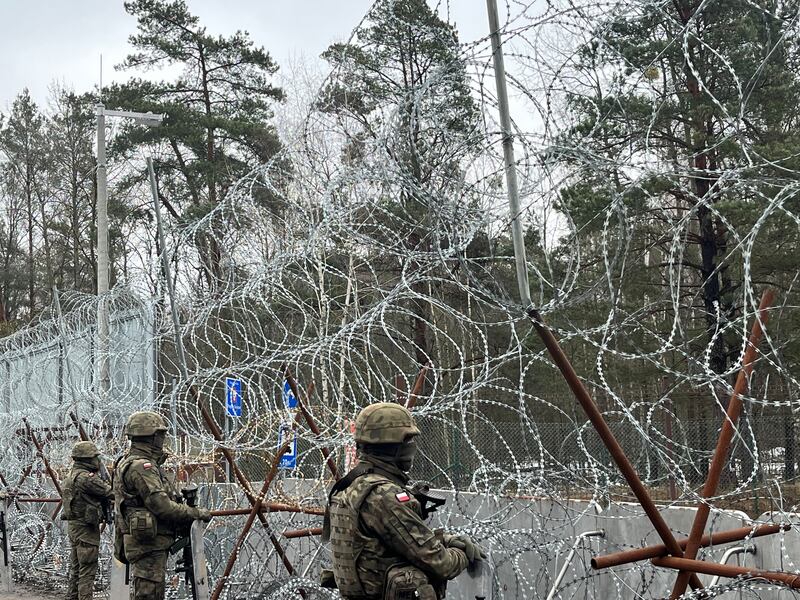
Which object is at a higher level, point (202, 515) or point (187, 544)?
point (202, 515)

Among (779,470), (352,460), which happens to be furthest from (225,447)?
(779,470)

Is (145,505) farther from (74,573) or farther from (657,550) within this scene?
(657,550)

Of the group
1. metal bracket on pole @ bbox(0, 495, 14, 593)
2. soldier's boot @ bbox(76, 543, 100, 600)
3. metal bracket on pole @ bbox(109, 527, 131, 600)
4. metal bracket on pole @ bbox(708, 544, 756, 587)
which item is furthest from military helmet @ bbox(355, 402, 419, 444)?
metal bracket on pole @ bbox(0, 495, 14, 593)

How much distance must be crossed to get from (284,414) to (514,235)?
370cm

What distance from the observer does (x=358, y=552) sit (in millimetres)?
4395

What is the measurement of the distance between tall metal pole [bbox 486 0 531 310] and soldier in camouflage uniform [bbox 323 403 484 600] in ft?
3.15

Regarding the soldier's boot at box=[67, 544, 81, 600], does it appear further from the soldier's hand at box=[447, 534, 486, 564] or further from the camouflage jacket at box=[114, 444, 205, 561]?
the soldier's hand at box=[447, 534, 486, 564]

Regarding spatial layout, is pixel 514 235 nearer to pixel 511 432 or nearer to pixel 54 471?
pixel 511 432

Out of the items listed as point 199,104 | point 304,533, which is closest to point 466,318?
point 304,533

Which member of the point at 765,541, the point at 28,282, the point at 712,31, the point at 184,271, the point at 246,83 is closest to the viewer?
the point at 765,541

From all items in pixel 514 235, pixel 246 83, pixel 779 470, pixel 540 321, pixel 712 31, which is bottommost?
pixel 779 470

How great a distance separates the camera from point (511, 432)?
13.2 meters

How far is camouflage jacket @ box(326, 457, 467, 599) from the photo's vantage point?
430cm

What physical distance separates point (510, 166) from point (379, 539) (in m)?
1.66
